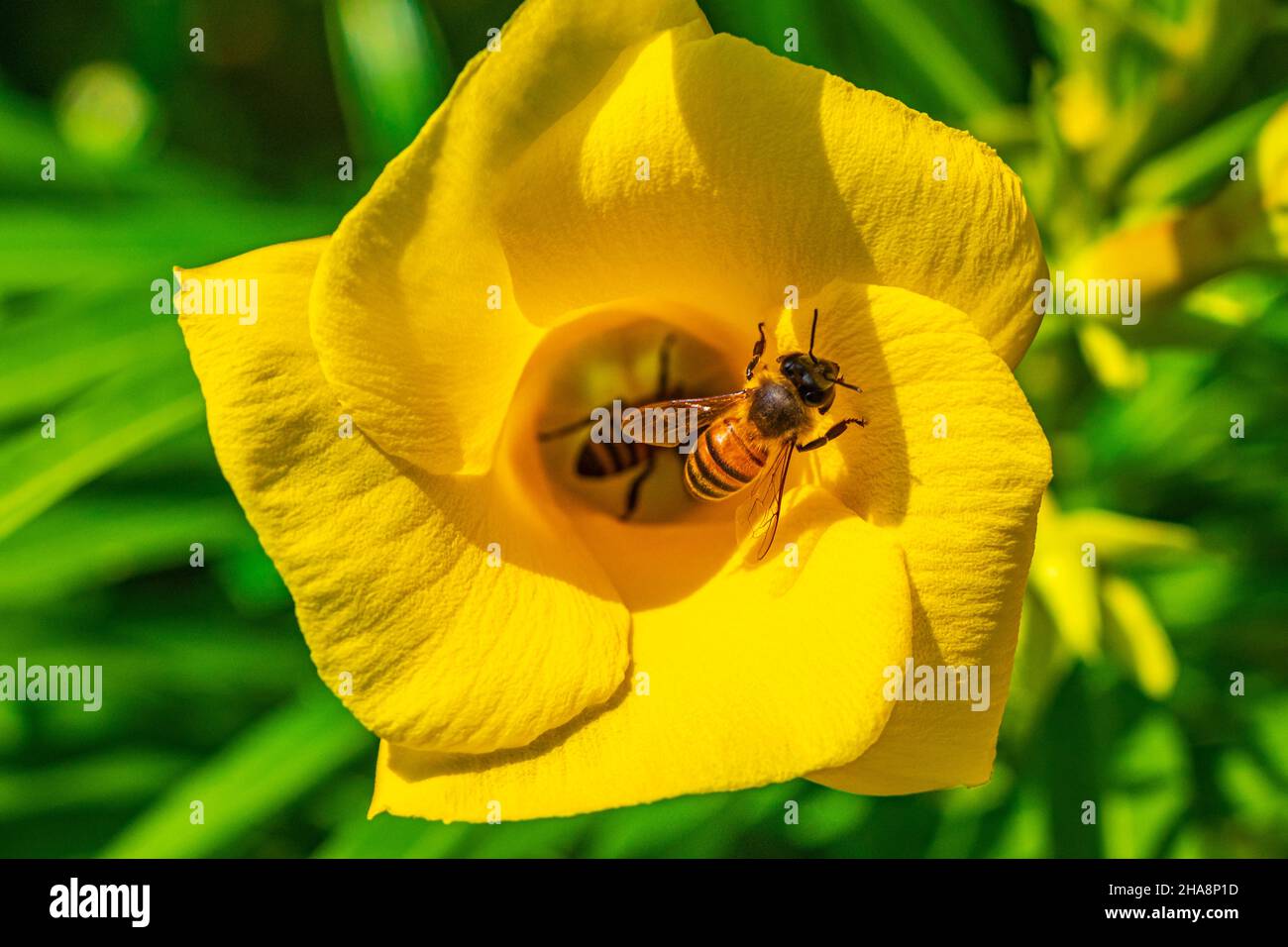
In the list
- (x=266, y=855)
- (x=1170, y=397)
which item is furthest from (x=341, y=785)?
(x=1170, y=397)

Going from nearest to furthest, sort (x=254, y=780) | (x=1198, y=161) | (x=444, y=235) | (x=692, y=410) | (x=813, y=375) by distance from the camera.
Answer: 1. (x=444, y=235)
2. (x=813, y=375)
3. (x=692, y=410)
4. (x=1198, y=161)
5. (x=254, y=780)

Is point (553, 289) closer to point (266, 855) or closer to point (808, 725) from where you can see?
point (808, 725)

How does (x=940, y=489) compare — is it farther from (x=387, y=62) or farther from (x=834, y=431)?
(x=387, y=62)

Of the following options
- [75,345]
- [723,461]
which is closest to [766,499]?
[723,461]

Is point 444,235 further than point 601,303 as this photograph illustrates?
No

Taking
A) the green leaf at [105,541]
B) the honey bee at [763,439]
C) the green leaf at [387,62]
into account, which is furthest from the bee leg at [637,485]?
the green leaf at [105,541]

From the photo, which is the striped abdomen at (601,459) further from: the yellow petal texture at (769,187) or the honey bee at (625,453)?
the yellow petal texture at (769,187)

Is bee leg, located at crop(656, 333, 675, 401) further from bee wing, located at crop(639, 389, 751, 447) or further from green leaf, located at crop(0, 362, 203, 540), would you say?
Answer: green leaf, located at crop(0, 362, 203, 540)
